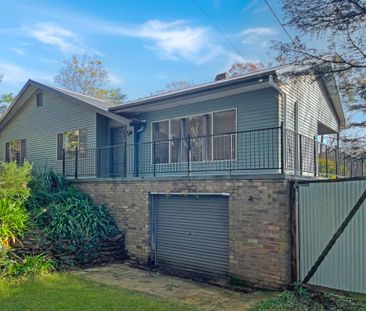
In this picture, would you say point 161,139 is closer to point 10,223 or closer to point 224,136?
point 224,136

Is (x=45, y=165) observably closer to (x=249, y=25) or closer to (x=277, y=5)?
(x=249, y=25)

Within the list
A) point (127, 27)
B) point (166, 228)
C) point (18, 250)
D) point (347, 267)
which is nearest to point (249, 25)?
point (127, 27)

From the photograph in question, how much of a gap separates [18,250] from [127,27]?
380 inches

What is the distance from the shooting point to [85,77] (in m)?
34.7

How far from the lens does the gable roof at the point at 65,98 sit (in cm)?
1310

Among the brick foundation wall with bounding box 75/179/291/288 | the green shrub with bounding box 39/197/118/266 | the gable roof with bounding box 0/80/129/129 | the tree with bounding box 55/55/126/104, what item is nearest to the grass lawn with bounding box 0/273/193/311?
the green shrub with bounding box 39/197/118/266

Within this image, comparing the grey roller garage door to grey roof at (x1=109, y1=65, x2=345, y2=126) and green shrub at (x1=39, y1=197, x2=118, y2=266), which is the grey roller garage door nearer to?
green shrub at (x1=39, y1=197, x2=118, y2=266)

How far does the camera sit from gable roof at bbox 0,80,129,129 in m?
13.1

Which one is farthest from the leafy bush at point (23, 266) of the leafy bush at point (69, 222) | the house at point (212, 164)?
the house at point (212, 164)

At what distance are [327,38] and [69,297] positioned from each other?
8.41 metres

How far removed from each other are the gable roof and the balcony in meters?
1.40

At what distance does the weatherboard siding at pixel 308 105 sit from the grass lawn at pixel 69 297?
676cm

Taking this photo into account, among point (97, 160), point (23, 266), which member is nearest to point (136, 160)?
point (97, 160)

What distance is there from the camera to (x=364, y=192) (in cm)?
648
